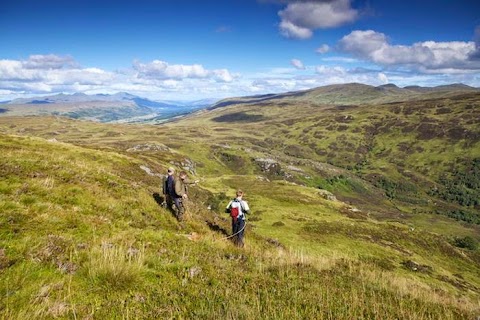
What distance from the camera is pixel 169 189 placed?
2381cm

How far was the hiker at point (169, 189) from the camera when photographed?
23578 mm

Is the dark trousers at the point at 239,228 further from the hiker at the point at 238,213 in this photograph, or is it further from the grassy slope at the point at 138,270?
the grassy slope at the point at 138,270

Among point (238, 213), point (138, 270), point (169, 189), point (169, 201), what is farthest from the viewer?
point (169, 201)

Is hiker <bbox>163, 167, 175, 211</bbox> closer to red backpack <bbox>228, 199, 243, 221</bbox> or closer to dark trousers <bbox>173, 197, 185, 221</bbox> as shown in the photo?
dark trousers <bbox>173, 197, 185, 221</bbox>

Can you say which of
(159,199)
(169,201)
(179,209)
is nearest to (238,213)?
(179,209)

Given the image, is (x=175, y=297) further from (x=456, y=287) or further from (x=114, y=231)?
(x=456, y=287)

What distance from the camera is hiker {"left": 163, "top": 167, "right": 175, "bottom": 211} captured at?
23578 mm

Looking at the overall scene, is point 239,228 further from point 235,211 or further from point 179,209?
point 179,209

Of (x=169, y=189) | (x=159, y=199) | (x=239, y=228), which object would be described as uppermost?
(x=169, y=189)


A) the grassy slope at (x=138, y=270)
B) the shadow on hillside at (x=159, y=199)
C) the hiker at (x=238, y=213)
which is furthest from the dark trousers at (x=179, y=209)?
the hiker at (x=238, y=213)

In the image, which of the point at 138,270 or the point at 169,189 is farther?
the point at 169,189

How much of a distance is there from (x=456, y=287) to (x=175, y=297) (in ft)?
202

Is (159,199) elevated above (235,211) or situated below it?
below

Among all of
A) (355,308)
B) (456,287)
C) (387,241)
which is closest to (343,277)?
(355,308)
